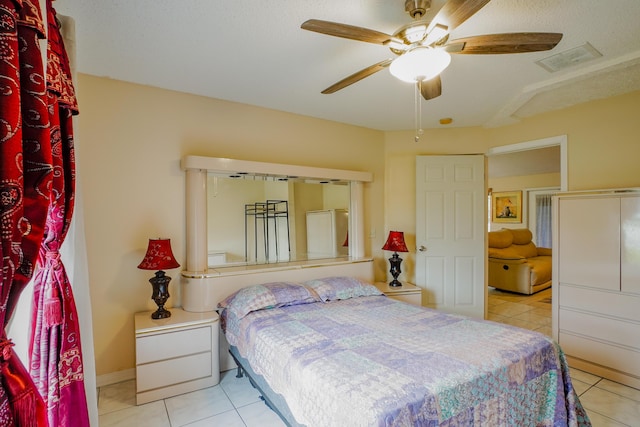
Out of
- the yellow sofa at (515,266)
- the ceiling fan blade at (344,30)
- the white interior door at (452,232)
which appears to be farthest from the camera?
the yellow sofa at (515,266)

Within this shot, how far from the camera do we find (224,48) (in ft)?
7.17

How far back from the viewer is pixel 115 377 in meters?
2.63

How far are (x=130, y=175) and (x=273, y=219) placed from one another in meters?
1.38

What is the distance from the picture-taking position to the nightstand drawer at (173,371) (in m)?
2.32

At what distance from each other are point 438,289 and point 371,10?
321 centimetres

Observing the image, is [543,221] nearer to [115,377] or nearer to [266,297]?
[266,297]

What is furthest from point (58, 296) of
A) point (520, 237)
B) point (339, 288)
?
point (520, 237)

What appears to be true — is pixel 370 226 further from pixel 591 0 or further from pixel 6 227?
pixel 6 227

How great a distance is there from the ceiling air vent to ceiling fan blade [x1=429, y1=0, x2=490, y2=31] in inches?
55.1

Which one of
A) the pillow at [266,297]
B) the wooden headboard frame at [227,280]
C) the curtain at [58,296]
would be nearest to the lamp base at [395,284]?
the wooden headboard frame at [227,280]

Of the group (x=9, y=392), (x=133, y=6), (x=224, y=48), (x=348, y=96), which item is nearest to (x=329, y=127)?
(x=348, y=96)

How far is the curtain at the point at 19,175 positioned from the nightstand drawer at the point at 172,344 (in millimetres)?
1752

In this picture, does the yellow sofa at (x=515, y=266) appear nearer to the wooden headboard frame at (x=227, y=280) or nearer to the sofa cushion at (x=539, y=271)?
the sofa cushion at (x=539, y=271)

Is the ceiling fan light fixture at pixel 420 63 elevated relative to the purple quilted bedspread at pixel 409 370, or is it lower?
elevated
